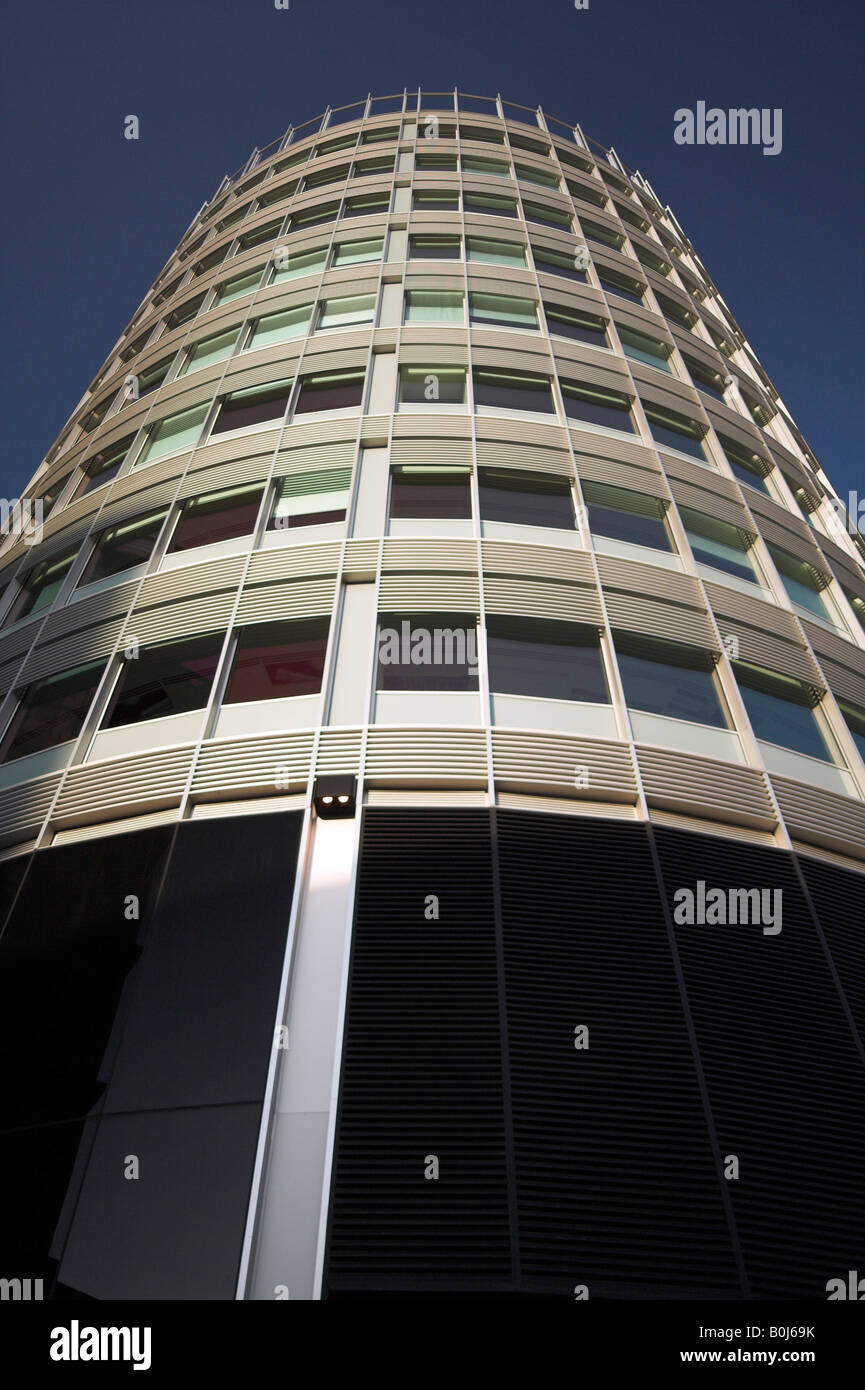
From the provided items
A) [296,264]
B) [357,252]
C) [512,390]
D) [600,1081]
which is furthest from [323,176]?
[600,1081]

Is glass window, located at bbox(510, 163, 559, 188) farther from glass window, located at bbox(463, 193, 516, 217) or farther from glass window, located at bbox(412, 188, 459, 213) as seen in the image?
glass window, located at bbox(412, 188, 459, 213)

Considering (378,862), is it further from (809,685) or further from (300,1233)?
(809,685)

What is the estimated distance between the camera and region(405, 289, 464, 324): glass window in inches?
763

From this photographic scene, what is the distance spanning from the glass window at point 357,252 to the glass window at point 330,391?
5415 mm

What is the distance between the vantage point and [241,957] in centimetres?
890

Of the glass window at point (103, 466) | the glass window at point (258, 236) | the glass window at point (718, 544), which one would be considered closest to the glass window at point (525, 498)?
the glass window at point (718, 544)

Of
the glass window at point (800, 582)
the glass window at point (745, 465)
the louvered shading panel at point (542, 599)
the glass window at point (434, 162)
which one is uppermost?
the glass window at point (434, 162)

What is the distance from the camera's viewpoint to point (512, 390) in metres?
17.7

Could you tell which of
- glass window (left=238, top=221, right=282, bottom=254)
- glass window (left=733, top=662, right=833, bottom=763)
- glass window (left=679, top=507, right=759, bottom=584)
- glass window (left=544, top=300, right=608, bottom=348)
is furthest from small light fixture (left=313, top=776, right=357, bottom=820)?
glass window (left=238, top=221, right=282, bottom=254)

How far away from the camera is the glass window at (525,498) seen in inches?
582

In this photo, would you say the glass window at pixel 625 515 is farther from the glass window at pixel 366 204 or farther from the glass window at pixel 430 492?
the glass window at pixel 366 204

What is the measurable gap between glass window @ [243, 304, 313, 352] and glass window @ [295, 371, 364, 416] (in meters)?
2.19
